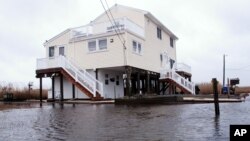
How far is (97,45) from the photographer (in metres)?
28.9

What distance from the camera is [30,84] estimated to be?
3741 centimetres

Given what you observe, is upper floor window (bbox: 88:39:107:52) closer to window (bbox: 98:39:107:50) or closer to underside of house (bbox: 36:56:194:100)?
window (bbox: 98:39:107:50)

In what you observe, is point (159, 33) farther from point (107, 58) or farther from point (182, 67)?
point (107, 58)

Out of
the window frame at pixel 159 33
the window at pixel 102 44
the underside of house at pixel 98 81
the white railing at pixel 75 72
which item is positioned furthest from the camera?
the window frame at pixel 159 33

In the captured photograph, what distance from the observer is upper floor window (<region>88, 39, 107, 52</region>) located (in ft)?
94.1

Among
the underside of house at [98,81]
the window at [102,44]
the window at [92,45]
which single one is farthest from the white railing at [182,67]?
the window at [92,45]

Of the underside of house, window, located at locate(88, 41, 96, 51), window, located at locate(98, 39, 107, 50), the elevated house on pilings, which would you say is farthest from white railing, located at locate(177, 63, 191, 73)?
window, located at locate(88, 41, 96, 51)

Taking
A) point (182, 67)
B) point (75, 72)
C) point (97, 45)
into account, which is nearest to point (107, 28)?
point (97, 45)

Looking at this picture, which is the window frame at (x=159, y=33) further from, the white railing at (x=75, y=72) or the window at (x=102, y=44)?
the white railing at (x=75, y=72)

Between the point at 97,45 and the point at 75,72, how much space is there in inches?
138

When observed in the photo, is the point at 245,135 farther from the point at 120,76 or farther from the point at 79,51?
the point at 120,76

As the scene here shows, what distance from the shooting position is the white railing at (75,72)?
25.9 m

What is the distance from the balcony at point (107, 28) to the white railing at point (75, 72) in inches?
121

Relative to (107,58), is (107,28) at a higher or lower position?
higher
